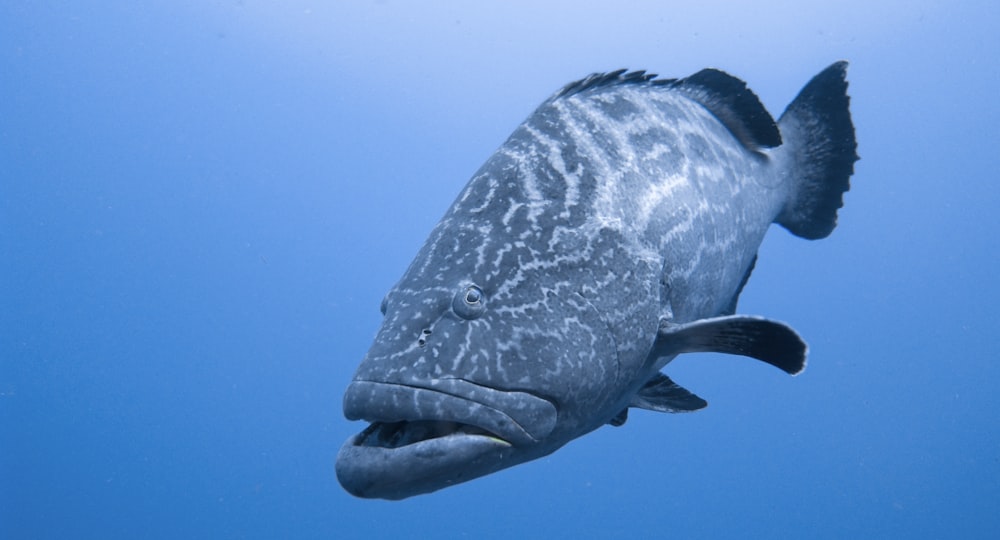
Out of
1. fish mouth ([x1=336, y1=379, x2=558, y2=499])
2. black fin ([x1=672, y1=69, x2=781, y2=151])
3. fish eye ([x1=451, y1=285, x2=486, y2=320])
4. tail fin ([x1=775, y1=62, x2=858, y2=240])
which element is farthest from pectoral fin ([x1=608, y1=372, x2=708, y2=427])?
tail fin ([x1=775, y1=62, x2=858, y2=240])

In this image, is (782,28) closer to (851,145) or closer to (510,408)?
(851,145)

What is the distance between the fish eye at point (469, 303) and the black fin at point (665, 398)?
1450 mm

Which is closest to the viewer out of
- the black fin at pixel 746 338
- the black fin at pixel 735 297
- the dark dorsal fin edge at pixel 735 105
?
the black fin at pixel 746 338

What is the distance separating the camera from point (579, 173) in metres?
3.14

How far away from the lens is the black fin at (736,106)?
4418mm

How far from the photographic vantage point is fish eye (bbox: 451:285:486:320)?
8.59 feet

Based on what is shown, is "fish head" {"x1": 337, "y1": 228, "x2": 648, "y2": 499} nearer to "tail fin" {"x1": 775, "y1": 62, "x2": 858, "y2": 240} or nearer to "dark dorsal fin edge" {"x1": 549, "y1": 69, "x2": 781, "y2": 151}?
"dark dorsal fin edge" {"x1": 549, "y1": 69, "x2": 781, "y2": 151}

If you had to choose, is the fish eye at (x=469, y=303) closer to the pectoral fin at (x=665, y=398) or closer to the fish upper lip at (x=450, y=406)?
the fish upper lip at (x=450, y=406)

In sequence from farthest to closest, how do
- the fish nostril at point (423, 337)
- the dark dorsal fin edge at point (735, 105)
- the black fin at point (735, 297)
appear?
the black fin at point (735, 297) < the dark dorsal fin edge at point (735, 105) < the fish nostril at point (423, 337)

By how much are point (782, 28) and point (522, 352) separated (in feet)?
73.6

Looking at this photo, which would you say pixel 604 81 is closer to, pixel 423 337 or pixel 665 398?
pixel 665 398

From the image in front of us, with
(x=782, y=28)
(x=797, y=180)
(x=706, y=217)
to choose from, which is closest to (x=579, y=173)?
(x=706, y=217)

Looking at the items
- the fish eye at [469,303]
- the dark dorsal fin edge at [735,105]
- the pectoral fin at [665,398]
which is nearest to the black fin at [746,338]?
the pectoral fin at [665,398]

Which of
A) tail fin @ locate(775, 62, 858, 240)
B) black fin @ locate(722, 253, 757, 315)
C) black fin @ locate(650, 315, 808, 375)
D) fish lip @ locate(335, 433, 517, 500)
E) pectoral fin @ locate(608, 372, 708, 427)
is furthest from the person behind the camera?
tail fin @ locate(775, 62, 858, 240)
